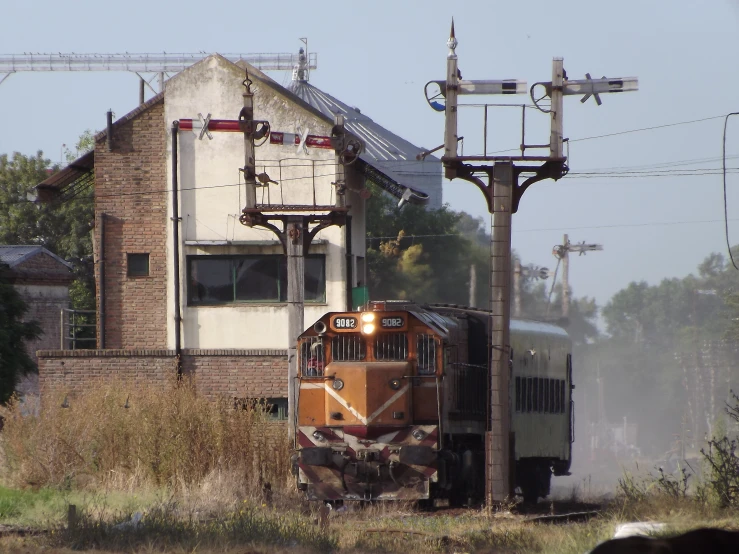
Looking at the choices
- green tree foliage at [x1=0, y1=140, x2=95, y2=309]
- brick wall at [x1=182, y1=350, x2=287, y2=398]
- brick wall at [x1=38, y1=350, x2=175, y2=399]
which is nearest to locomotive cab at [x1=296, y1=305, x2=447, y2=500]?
brick wall at [x1=182, y1=350, x2=287, y2=398]

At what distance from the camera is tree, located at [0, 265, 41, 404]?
2031 centimetres

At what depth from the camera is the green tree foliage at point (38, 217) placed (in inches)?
1778

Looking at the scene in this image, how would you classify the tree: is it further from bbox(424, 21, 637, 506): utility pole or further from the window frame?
bbox(424, 21, 637, 506): utility pole

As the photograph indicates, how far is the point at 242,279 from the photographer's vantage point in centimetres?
2673

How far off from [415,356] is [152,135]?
11.9 meters

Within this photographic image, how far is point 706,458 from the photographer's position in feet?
51.1

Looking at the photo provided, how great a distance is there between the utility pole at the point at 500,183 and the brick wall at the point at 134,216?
11205mm

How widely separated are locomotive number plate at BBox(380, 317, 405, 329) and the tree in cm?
730

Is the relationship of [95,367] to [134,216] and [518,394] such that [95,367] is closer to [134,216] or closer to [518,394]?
[134,216]

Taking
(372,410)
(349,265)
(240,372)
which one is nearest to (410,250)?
(349,265)

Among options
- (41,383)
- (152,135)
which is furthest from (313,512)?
(152,135)

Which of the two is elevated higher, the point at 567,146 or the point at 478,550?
the point at 567,146

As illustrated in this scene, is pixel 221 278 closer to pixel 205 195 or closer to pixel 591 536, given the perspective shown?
pixel 205 195

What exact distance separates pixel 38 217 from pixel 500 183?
108 feet
